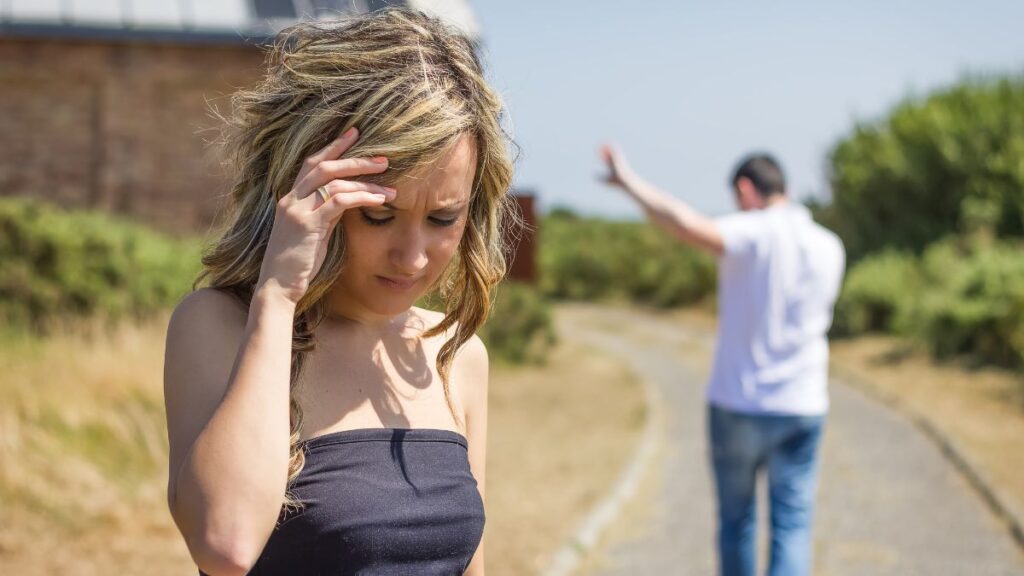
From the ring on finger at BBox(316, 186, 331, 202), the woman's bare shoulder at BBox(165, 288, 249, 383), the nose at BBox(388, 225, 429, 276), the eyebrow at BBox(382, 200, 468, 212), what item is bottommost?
the woman's bare shoulder at BBox(165, 288, 249, 383)

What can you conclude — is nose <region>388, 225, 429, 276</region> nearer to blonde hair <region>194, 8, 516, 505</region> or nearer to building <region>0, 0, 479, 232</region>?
blonde hair <region>194, 8, 516, 505</region>

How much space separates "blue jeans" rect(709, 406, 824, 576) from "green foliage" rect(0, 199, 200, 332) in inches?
204

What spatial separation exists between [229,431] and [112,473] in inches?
221

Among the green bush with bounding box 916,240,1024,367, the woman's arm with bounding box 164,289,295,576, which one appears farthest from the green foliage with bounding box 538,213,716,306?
the woman's arm with bounding box 164,289,295,576

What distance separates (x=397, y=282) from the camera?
2.04 m

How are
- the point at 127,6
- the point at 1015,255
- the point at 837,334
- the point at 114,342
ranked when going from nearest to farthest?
the point at 114,342, the point at 127,6, the point at 1015,255, the point at 837,334

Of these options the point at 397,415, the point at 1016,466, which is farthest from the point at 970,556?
the point at 397,415

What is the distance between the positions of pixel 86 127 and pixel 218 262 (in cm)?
1328

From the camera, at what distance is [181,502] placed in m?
1.72

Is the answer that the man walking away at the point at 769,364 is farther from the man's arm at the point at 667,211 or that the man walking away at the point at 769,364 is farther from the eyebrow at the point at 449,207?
the eyebrow at the point at 449,207

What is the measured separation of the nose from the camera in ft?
6.46

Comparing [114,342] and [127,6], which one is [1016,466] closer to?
[114,342]

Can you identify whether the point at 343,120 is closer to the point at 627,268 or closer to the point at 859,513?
the point at 859,513

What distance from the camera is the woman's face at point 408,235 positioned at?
1.94m
